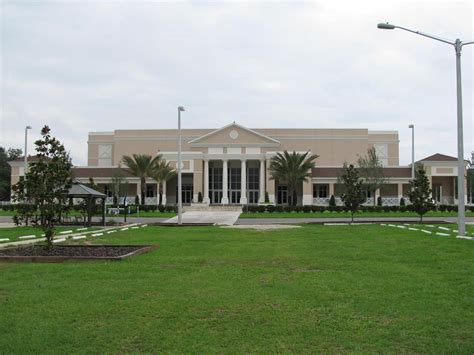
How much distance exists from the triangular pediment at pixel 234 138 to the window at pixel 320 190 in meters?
8.36

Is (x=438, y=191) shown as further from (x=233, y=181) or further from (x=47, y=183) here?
(x=47, y=183)

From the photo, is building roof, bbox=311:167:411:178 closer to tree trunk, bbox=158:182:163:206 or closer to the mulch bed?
tree trunk, bbox=158:182:163:206

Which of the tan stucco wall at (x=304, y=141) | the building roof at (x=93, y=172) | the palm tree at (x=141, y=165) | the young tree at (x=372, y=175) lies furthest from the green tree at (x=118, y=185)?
the young tree at (x=372, y=175)

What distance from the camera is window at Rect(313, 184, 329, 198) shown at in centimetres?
6762

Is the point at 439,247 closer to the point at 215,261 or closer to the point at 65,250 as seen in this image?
the point at 215,261

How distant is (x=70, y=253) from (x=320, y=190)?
185 feet

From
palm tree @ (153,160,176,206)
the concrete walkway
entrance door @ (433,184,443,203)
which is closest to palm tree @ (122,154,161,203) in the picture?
palm tree @ (153,160,176,206)

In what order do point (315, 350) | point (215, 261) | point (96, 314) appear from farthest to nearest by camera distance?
1. point (215, 261)
2. point (96, 314)
3. point (315, 350)

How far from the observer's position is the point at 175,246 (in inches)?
628

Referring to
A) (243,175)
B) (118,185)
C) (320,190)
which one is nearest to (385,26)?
(118,185)

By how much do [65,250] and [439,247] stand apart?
1092cm

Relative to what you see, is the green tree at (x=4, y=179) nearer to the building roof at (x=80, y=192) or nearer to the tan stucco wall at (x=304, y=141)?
the tan stucco wall at (x=304, y=141)

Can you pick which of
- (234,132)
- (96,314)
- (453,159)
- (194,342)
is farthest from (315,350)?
(453,159)

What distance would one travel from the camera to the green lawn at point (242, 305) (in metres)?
5.60
